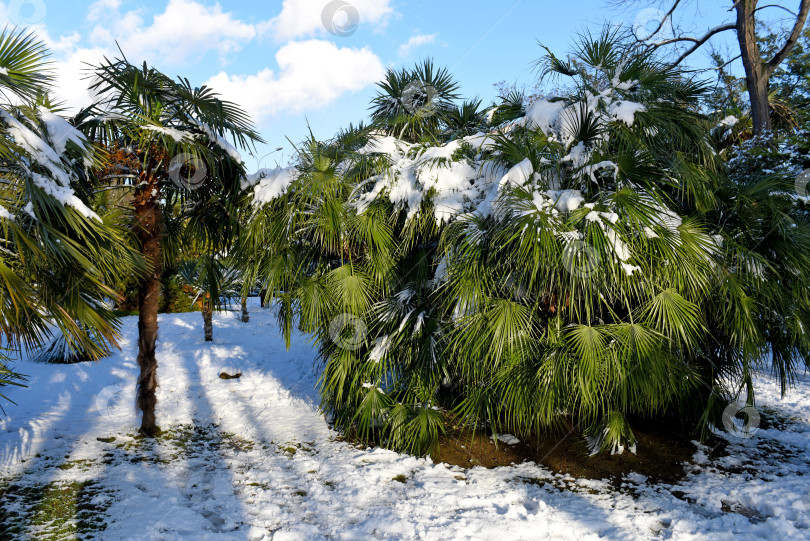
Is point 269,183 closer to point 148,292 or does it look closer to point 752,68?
point 148,292

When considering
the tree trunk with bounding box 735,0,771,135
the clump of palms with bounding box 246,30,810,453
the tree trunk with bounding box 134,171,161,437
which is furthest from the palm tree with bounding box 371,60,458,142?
the tree trunk with bounding box 735,0,771,135

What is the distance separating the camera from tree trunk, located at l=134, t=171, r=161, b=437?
5703 millimetres

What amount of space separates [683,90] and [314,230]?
4643 millimetres

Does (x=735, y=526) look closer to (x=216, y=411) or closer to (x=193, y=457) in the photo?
(x=193, y=457)

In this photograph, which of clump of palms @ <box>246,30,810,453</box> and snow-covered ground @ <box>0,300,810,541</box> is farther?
clump of palms @ <box>246,30,810,453</box>

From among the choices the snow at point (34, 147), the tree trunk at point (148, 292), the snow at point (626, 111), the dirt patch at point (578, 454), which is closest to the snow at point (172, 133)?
the tree trunk at point (148, 292)

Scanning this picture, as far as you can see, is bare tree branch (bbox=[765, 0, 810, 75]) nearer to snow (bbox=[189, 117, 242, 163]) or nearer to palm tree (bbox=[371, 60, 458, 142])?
palm tree (bbox=[371, 60, 458, 142])

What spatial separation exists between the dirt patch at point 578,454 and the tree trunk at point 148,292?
3571 mm

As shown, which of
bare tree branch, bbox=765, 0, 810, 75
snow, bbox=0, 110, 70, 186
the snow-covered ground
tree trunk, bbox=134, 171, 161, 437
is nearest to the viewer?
snow, bbox=0, 110, 70, 186

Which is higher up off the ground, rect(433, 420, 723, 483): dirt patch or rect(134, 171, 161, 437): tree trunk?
rect(134, 171, 161, 437): tree trunk

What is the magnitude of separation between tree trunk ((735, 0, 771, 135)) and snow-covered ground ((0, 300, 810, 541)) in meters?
5.91

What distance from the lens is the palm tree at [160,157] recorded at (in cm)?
522

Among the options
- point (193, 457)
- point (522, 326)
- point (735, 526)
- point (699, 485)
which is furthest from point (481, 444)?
point (193, 457)

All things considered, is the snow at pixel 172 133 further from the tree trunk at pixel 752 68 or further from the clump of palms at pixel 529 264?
the tree trunk at pixel 752 68
